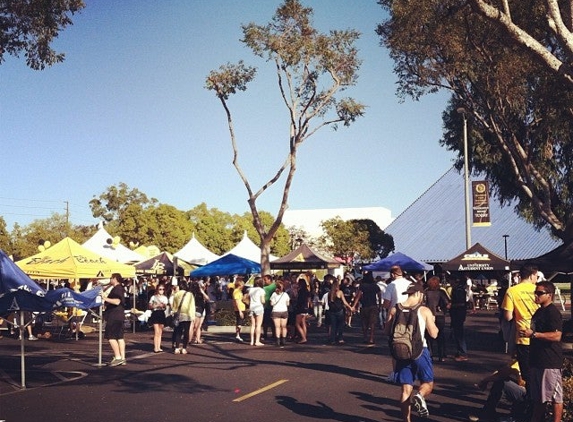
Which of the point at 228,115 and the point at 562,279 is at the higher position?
the point at 228,115

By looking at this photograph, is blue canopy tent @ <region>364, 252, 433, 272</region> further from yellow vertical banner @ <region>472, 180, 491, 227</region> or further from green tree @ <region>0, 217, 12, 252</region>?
green tree @ <region>0, 217, 12, 252</region>

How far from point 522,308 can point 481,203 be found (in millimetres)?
21295

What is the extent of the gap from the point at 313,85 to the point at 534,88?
8.63 meters

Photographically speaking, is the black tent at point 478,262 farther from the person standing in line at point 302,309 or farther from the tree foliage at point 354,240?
the tree foliage at point 354,240

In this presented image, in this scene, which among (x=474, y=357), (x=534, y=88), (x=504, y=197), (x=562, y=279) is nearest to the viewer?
(x=474, y=357)

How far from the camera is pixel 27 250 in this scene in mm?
73562

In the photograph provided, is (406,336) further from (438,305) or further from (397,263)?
(397,263)

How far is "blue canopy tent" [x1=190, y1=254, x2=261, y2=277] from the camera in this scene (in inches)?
1179

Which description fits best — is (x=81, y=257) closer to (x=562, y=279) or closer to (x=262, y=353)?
(x=262, y=353)

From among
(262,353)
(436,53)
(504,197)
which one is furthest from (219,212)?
(262,353)

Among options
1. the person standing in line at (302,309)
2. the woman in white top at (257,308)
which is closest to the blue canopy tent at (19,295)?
the woman in white top at (257,308)

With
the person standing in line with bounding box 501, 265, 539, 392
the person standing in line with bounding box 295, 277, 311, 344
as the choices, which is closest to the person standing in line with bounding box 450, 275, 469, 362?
the person standing in line with bounding box 295, 277, 311, 344

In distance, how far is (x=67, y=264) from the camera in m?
22.0

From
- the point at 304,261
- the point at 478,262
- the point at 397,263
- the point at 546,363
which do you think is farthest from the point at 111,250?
the point at 546,363
